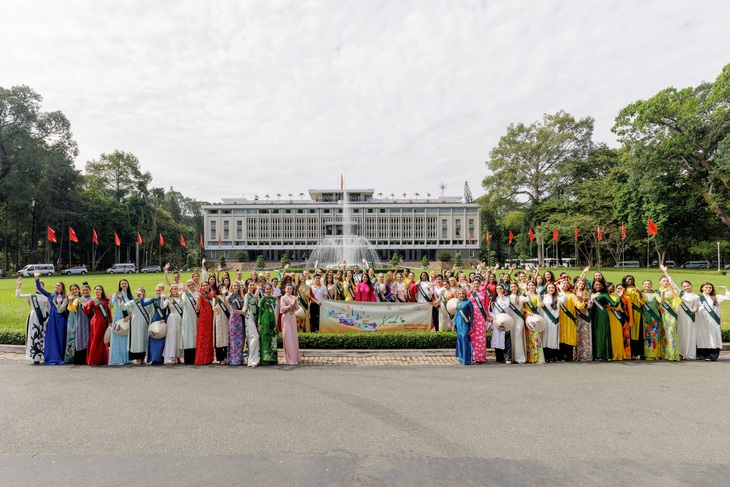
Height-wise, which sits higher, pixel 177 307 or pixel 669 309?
pixel 177 307

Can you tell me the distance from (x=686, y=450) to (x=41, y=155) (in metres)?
52.7

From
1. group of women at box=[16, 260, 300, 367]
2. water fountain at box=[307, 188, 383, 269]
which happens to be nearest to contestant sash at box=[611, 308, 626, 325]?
group of women at box=[16, 260, 300, 367]

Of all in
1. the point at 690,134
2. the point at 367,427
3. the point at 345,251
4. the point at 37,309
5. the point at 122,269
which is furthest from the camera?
the point at 345,251

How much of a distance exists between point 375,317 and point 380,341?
93 cm

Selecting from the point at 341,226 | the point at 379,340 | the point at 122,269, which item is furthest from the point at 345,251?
the point at 379,340

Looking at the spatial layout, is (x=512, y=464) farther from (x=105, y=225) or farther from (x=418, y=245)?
(x=418, y=245)

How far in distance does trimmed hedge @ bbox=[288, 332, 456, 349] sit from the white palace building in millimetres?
66467

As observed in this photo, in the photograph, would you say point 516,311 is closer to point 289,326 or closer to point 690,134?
point 289,326

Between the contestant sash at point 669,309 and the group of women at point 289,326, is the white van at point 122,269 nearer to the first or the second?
the group of women at point 289,326

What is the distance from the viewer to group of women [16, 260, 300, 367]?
8.26m

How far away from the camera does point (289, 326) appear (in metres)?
8.38

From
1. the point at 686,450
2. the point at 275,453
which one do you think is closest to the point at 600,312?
the point at 686,450

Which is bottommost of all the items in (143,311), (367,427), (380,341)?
(367,427)

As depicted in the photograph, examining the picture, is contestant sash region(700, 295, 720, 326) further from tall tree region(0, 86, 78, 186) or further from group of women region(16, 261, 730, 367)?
tall tree region(0, 86, 78, 186)
